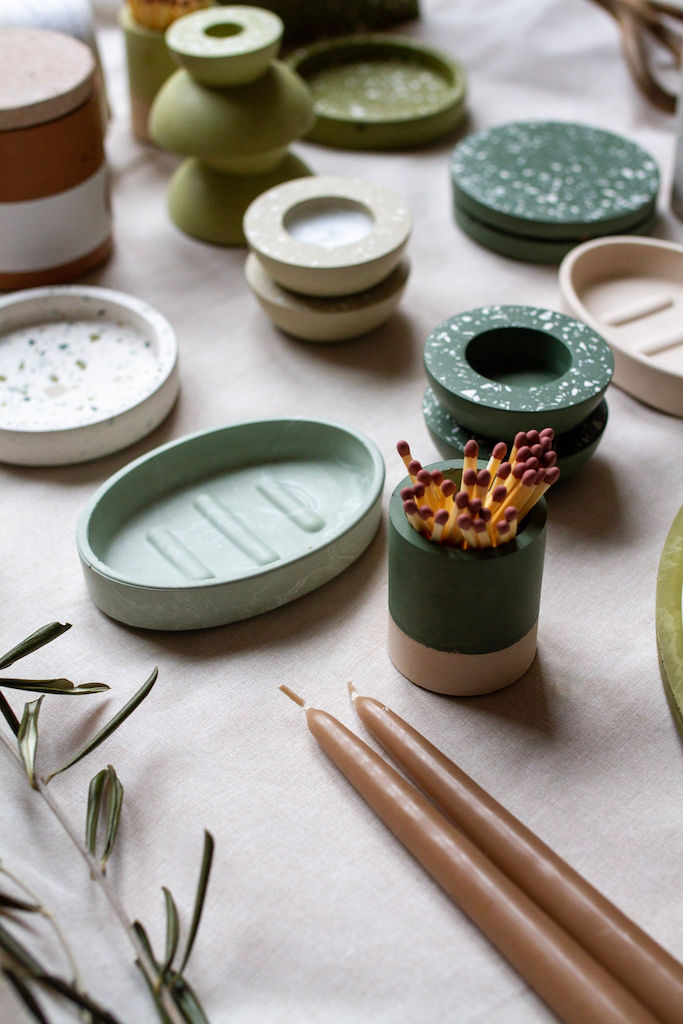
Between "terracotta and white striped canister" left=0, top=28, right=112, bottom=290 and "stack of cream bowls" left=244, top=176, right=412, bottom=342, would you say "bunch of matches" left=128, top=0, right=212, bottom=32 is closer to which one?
"terracotta and white striped canister" left=0, top=28, right=112, bottom=290

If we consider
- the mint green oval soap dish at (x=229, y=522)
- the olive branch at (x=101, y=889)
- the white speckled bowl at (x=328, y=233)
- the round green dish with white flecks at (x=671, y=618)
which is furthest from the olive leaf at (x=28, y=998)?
the white speckled bowl at (x=328, y=233)

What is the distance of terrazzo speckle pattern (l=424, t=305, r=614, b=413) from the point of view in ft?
2.15

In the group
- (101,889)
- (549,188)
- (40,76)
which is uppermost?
(40,76)

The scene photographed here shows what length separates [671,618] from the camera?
0.60m

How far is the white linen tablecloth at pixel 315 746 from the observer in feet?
1.55

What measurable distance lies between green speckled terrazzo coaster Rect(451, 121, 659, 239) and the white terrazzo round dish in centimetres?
32

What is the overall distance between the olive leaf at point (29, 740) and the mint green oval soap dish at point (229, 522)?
0.10 m

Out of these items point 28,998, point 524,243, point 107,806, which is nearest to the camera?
point 28,998

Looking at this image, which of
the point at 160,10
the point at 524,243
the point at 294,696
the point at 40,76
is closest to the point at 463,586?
the point at 294,696

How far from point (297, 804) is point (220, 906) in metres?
0.07

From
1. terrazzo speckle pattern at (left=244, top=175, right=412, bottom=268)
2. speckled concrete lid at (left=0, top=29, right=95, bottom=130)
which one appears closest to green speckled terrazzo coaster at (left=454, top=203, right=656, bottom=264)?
terrazzo speckle pattern at (left=244, top=175, right=412, bottom=268)

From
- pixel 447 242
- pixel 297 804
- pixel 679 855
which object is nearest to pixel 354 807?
pixel 297 804

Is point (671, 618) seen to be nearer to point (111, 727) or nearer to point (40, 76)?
point (111, 727)

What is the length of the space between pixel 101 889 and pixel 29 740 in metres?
0.08
